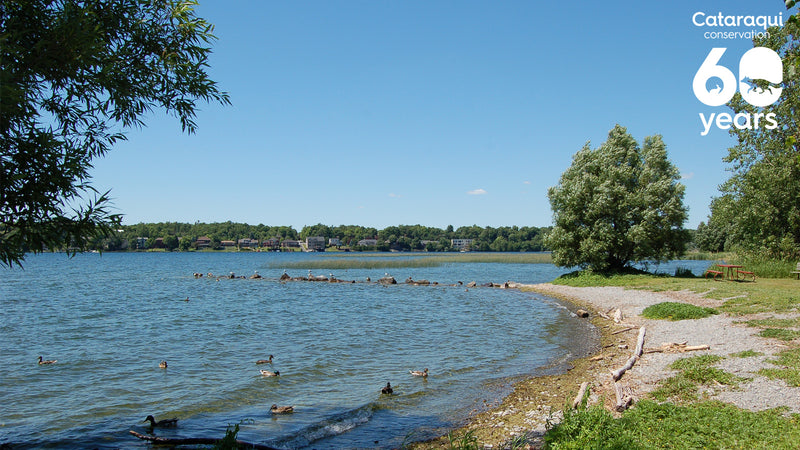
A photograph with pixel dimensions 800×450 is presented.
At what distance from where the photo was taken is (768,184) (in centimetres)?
3203

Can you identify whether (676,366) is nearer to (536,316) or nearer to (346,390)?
(346,390)

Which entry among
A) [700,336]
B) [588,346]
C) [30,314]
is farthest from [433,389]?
[30,314]

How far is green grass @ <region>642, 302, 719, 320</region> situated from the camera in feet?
62.8

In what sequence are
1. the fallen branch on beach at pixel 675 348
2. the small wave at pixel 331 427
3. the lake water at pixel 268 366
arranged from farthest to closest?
the fallen branch on beach at pixel 675 348 → the lake water at pixel 268 366 → the small wave at pixel 331 427

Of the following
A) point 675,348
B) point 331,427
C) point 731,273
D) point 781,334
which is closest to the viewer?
point 331,427

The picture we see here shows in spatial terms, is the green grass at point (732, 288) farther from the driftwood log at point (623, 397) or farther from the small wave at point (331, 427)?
the small wave at point (331, 427)

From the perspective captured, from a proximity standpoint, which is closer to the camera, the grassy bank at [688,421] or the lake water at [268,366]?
the grassy bank at [688,421]

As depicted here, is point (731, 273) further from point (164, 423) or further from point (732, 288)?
point (164, 423)

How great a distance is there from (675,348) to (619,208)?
25827 mm

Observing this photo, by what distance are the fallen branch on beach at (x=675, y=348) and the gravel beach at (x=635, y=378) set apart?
0.59 feet

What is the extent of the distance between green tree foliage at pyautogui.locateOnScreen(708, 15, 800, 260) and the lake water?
16.3 meters

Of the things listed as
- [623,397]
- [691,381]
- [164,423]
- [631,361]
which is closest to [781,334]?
[631,361]

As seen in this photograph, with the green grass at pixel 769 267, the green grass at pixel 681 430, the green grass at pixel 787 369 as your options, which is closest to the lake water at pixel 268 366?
the green grass at pixel 681 430

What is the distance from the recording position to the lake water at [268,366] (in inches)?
437
